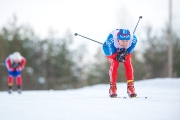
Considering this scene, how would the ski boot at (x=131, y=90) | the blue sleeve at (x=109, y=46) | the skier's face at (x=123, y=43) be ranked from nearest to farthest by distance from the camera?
the ski boot at (x=131, y=90)
the skier's face at (x=123, y=43)
the blue sleeve at (x=109, y=46)

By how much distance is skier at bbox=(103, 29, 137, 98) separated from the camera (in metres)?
7.38

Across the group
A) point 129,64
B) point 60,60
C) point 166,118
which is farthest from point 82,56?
point 166,118

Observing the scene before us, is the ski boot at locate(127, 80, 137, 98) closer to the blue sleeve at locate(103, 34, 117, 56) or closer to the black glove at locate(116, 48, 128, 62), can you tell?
the black glove at locate(116, 48, 128, 62)

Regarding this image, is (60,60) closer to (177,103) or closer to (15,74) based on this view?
(15,74)

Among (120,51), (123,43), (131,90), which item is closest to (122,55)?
(120,51)

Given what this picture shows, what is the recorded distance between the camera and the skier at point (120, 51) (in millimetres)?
7375

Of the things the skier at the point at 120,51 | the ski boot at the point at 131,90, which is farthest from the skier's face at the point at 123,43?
the ski boot at the point at 131,90

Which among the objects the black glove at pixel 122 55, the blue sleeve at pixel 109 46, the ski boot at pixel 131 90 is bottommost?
the ski boot at pixel 131 90

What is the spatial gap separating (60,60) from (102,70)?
22.9ft

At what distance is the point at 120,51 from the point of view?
7.55 m

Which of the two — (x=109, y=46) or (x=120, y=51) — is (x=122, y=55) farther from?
(x=109, y=46)

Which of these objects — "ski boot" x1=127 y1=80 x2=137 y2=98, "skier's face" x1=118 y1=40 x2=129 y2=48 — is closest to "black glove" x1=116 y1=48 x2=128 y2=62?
"skier's face" x1=118 y1=40 x2=129 y2=48

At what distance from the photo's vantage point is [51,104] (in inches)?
226

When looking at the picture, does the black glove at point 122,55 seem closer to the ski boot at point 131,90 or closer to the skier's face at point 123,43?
the skier's face at point 123,43
